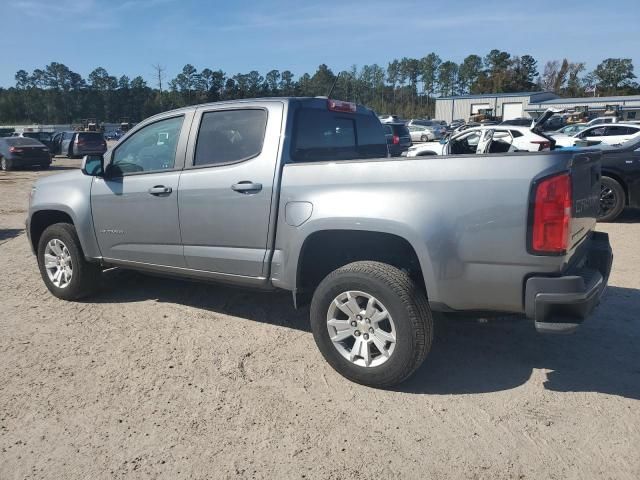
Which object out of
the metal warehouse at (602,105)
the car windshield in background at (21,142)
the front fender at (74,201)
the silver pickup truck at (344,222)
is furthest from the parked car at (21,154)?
the metal warehouse at (602,105)

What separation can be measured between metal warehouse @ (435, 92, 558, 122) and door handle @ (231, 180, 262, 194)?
70.5 meters

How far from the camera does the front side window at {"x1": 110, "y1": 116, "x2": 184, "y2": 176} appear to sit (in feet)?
14.9

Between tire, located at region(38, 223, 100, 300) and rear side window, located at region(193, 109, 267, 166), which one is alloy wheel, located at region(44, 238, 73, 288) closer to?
tire, located at region(38, 223, 100, 300)

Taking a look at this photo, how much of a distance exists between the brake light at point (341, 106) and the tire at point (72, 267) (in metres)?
2.81

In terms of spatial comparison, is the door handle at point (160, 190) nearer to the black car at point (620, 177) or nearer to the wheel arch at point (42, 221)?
the wheel arch at point (42, 221)

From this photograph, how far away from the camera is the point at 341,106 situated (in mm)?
4535

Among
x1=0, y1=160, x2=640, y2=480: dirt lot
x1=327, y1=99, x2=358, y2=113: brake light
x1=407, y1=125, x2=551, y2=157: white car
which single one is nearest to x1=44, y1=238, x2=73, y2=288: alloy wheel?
x1=0, y1=160, x2=640, y2=480: dirt lot

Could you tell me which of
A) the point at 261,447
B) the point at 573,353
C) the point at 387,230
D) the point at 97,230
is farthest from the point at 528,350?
the point at 97,230

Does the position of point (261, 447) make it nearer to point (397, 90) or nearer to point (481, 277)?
point (481, 277)

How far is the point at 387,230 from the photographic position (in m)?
3.25

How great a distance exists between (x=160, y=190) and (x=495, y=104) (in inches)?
2961

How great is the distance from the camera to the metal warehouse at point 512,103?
66.1 metres

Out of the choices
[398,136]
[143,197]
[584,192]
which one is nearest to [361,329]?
[584,192]

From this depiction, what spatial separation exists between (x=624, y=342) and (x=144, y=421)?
3.59 metres
